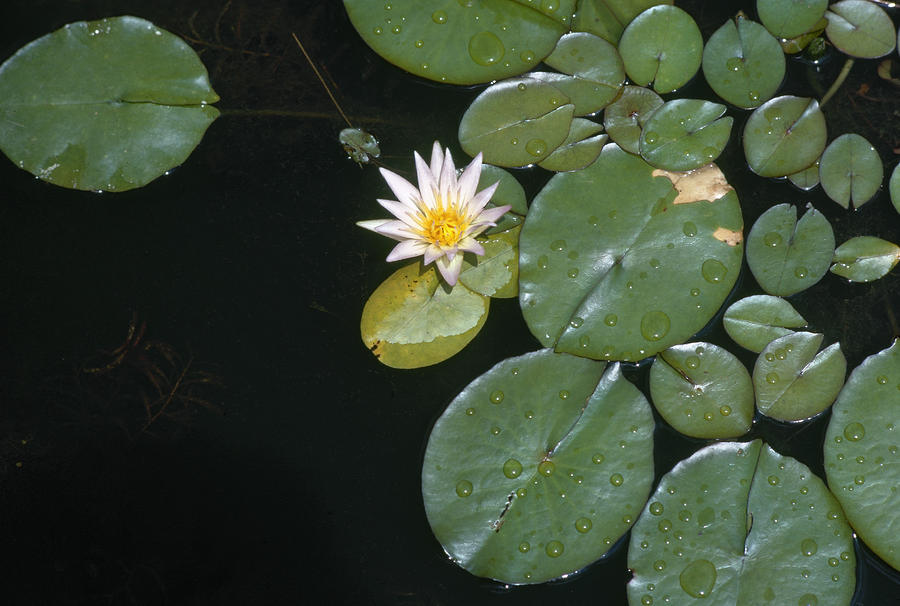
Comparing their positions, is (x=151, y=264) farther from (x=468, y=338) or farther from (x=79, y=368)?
(x=468, y=338)

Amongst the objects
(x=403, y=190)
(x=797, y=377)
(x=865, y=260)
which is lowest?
(x=797, y=377)

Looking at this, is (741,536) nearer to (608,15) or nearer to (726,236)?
(726,236)

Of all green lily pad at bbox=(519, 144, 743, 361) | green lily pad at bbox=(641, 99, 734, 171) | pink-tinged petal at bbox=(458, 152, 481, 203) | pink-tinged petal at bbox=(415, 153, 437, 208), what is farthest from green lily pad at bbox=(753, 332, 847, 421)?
pink-tinged petal at bbox=(415, 153, 437, 208)

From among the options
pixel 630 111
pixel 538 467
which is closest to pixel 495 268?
pixel 538 467

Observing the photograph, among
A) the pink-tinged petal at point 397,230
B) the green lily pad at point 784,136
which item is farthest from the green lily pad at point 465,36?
the green lily pad at point 784,136

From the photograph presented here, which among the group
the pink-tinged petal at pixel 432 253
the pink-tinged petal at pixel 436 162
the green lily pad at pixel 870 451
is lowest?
the green lily pad at pixel 870 451

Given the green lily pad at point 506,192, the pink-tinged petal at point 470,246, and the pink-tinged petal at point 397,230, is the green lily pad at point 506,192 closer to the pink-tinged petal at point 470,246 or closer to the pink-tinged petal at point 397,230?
the pink-tinged petal at point 470,246
